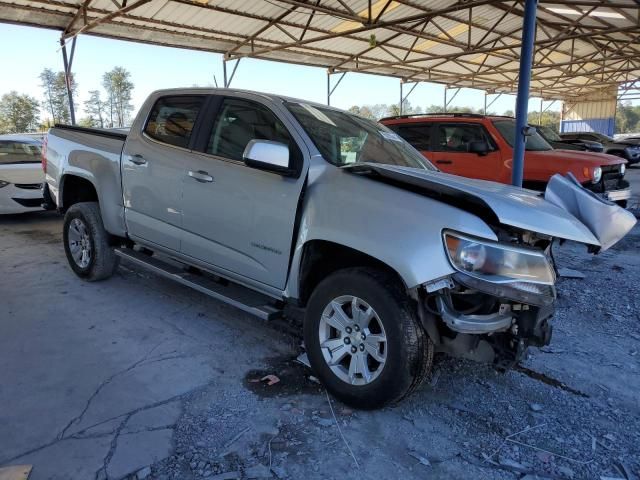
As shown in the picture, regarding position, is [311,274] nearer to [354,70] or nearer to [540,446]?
[540,446]

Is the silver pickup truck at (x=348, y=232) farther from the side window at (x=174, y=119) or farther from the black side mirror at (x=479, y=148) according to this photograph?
the black side mirror at (x=479, y=148)

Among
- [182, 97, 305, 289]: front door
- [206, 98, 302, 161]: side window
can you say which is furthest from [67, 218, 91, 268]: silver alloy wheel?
[206, 98, 302, 161]: side window

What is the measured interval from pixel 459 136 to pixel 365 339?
628cm

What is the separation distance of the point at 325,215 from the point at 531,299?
4.12ft

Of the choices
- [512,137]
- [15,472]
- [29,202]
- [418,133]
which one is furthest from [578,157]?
[29,202]

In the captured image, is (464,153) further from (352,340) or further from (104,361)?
(104,361)

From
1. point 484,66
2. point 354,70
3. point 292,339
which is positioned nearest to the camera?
point 292,339

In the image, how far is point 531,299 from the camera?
2494 millimetres

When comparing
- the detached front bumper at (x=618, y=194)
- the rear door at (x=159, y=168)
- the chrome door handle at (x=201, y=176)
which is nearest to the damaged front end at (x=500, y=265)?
the chrome door handle at (x=201, y=176)

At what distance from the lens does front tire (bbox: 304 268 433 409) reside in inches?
104

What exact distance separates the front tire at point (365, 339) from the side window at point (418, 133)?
20.2 ft

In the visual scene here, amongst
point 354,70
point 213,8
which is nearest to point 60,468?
point 213,8

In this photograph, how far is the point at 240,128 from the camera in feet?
12.2

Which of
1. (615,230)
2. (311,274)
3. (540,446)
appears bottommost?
(540,446)
